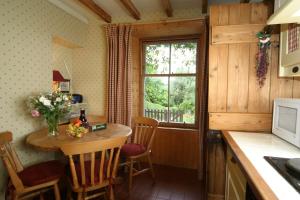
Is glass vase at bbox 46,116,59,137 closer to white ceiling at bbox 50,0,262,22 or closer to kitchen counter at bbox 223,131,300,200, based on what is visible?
white ceiling at bbox 50,0,262,22

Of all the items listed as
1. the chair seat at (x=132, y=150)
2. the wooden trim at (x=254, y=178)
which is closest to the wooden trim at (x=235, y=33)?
the wooden trim at (x=254, y=178)

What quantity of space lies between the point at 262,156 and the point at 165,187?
5.11 feet

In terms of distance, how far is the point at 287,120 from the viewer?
4.46 ft

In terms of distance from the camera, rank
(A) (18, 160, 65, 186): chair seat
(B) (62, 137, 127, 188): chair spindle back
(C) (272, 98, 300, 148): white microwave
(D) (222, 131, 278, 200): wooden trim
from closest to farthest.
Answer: (D) (222, 131, 278, 200): wooden trim
(C) (272, 98, 300, 148): white microwave
(B) (62, 137, 127, 188): chair spindle back
(A) (18, 160, 65, 186): chair seat

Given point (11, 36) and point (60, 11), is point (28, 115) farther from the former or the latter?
point (60, 11)

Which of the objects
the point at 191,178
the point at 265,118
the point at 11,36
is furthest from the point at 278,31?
the point at 11,36

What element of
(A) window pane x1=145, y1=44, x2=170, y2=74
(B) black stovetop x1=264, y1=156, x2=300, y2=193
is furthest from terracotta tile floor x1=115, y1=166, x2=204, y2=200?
(A) window pane x1=145, y1=44, x2=170, y2=74

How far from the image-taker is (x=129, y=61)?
282 centimetres

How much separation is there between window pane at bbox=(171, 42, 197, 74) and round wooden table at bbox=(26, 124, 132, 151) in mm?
1447

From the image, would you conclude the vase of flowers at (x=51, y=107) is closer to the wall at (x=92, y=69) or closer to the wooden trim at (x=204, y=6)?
the wall at (x=92, y=69)

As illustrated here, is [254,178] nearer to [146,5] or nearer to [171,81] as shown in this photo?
[171,81]

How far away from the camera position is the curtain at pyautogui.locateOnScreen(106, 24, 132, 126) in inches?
110

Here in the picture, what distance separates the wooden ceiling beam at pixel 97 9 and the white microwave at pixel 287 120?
243 centimetres

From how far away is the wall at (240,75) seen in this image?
1.66 meters
